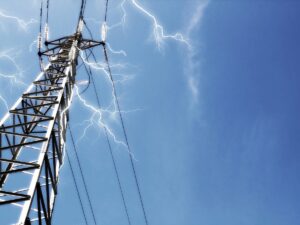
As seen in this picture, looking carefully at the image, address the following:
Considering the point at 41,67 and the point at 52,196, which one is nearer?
the point at 52,196

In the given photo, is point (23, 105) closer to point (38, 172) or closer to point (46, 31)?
point (38, 172)

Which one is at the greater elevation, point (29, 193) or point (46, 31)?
point (46, 31)

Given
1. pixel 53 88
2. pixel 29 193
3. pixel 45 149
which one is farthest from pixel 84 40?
pixel 29 193

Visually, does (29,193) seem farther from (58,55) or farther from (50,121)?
(58,55)

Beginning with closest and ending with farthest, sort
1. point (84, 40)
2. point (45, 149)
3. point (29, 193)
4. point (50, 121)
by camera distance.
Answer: point (29, 193) → point (45, 149) → point (50, 121) → point (84, 40)


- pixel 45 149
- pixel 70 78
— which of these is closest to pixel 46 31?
pixel 70 78

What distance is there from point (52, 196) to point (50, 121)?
6.05 ft

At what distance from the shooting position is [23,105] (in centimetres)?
963

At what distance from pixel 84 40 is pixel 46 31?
1.52m

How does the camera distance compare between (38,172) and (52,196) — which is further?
(52,196)

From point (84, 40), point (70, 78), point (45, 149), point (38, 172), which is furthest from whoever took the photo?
point (84, 40)

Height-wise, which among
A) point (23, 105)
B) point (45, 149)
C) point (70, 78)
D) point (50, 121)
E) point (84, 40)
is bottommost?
point (45, 149)

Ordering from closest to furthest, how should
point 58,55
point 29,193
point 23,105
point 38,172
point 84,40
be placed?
1. point 29,193
2. point 38,172
3. point 23,105
4. point 58,55
5. point 84,40

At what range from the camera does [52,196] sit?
842cm
